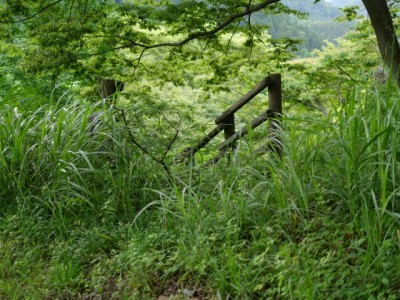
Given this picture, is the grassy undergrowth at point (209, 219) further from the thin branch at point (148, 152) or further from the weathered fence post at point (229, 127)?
the weathered fence post at point (229, 127)

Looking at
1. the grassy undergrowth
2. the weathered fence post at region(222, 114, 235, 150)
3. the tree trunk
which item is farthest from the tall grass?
the tree trunk

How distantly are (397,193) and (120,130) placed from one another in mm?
2262

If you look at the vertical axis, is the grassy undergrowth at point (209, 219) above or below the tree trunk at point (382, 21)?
below

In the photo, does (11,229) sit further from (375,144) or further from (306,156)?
(375,144)

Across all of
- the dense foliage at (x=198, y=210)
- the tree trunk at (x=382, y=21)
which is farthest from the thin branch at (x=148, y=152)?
the tree trunk at (x=382, y=21)

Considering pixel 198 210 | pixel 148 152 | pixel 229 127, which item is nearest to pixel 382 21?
pixel 229 127

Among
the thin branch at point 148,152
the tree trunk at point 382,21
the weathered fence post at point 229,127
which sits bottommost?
the weathered fence post at point 229,127

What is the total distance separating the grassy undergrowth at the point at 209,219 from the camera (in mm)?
2213

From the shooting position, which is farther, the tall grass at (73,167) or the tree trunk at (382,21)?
the tree trunk at (382,21)

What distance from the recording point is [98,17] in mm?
6719

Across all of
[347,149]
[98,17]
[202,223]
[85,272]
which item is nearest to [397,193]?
[347,149]

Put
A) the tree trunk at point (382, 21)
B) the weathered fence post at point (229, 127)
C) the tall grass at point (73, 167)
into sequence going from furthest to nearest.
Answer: the weathered fence post at point (229, 127) < the tree trunk at point (382, 21) < the tall grass at point (73, 167)

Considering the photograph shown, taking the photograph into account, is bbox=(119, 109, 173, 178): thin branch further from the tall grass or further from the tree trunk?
the tree trunk

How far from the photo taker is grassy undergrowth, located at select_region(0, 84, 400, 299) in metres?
2.21
